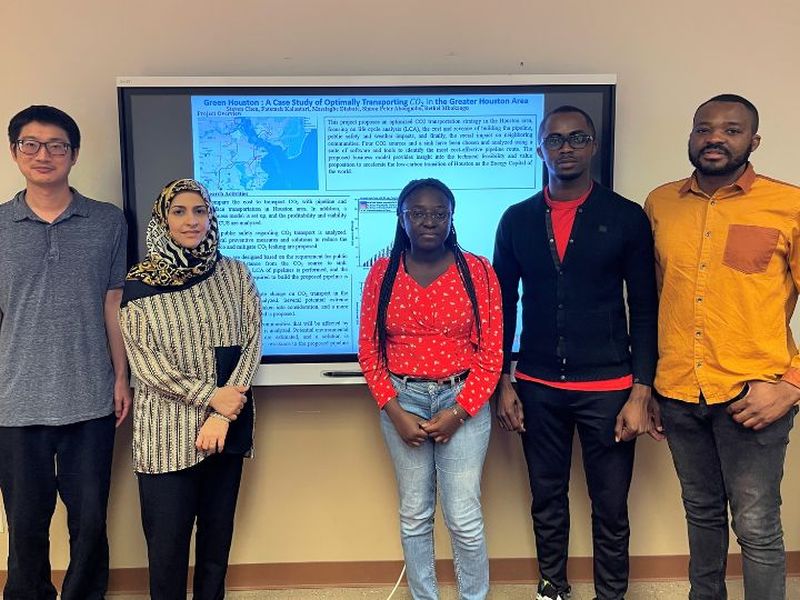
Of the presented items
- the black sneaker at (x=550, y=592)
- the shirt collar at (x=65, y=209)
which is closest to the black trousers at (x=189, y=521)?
the shirt collar at (x=65, y=209)

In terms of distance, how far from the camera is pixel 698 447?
5.94ft

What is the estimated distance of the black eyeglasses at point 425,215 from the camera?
177 cm

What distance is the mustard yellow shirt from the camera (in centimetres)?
169

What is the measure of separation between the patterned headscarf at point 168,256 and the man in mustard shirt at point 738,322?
4.55 ft

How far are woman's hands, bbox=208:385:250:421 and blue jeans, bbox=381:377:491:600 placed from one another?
455mm

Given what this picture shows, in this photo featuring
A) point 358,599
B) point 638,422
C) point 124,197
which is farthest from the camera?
point 358,599

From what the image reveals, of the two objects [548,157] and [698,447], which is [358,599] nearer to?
[698,447]

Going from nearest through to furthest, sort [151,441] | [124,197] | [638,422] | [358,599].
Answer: [151,441] < [638,422] < [124,197] < [358,599]

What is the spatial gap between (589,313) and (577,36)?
3.65ft

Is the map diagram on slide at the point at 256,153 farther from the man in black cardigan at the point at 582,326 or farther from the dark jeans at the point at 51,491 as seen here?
the dark jeans at the point at 51,491

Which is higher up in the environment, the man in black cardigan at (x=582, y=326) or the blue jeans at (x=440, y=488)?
the man in black cardigan at (x=582, y=326)

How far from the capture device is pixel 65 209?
6.30 feet

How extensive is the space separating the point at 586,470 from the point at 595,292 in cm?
61

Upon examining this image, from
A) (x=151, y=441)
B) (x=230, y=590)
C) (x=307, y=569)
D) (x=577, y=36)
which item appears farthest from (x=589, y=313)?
(x=230, y=590)
